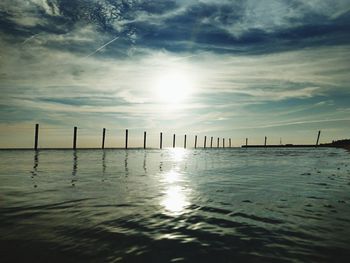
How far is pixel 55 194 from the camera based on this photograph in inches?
308

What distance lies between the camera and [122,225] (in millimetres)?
4859

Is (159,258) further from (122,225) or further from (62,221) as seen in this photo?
(62,221)

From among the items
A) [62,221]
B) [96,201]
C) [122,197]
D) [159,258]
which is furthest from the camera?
[122,197]

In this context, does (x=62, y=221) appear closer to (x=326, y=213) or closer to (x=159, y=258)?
(x=159, y=258)

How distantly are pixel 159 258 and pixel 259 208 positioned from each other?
341cm

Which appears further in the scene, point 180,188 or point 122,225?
point 180,188

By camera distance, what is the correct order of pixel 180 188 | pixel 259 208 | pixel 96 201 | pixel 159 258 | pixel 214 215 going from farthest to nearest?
pixel 180 188
pixel 96 201
pixel 259 208
pixel 214 215
pixel 159 258

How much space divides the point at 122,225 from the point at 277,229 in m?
2.56

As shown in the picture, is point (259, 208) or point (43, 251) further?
point (259, 208)

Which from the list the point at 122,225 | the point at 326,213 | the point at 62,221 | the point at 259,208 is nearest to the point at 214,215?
the point at 259,208

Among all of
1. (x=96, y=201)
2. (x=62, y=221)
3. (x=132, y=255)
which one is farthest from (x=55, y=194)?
(x=132, y=255)

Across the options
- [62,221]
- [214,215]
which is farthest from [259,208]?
[62,221]

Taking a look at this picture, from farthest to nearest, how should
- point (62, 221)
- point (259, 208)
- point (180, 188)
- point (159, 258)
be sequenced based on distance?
→ point (180, 188), point (259, 208), point (62, 221), point (159, 258)

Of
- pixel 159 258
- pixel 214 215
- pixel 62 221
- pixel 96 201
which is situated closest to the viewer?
pixel 159 258
